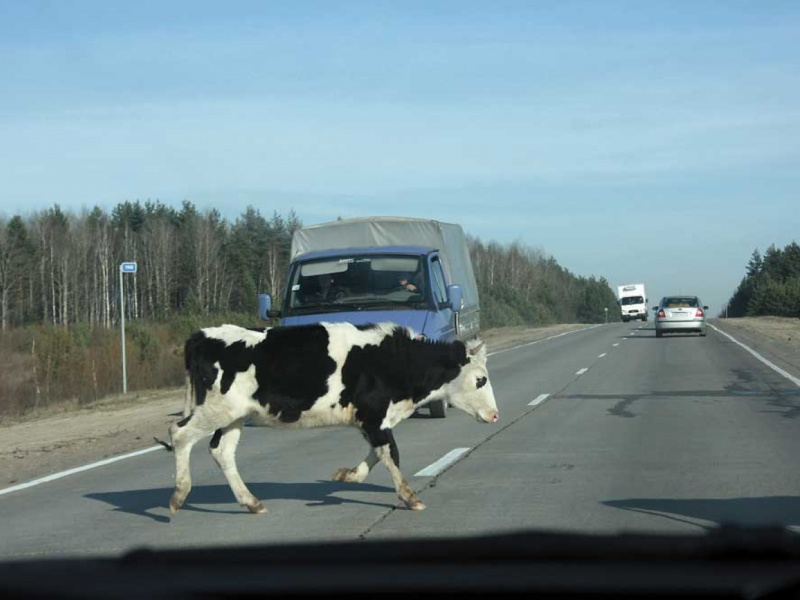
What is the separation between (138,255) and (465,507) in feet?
331

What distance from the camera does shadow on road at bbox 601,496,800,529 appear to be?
8.03 metres

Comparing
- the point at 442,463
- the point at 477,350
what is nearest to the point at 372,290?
the point at 442,463

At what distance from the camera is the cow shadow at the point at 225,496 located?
909 cm

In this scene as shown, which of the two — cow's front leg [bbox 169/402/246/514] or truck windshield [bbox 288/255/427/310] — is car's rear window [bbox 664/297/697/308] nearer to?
truck windshield [bbox 288/255/427/310]

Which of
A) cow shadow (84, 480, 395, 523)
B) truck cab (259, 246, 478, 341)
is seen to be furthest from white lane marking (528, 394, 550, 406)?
cow shadow (84, 480, 395, 523)

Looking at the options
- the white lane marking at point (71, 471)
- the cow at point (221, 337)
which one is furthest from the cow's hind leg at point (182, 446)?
the white lane marking at point (71, 471)

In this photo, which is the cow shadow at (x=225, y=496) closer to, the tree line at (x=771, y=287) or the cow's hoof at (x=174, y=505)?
the cow's hoof at (x=174, y=505)

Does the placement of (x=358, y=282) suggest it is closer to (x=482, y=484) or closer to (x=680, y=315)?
(x=482, y=484)

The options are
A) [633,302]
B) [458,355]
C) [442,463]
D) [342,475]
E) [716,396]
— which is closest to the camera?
[342,475]

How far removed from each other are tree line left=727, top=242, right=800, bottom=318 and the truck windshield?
86.3 meters

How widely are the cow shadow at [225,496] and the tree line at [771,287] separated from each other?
92.2m

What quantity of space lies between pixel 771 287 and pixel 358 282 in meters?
97.6

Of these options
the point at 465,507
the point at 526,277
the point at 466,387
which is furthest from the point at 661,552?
the point at 526,277

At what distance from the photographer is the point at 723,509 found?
8477 millimetres
